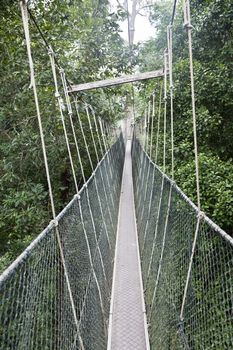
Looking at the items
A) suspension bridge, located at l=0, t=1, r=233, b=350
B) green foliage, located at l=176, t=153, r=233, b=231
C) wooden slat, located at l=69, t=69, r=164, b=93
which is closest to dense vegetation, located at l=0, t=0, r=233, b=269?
green foliage, located at l=176, t=153, r=233, b=231

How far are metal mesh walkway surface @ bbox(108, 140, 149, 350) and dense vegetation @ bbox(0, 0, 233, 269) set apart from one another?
749 millimetres

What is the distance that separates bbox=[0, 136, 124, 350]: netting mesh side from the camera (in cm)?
89

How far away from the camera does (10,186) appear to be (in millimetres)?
3641

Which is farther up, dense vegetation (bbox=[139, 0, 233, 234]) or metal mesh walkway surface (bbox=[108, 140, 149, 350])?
dense vegetation (bbox=[139, 0, 233, 234])

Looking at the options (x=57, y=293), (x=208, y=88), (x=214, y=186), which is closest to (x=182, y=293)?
(x=57, y=293)

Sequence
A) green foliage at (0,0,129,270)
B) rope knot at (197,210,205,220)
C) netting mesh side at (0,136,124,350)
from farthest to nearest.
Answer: green foliage at (0,0,129,270) → rope knot at (197,210,205,220) → netting mesh side at (0,136,124,350)

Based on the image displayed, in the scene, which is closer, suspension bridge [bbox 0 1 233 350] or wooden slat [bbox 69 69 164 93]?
suspension bridge [bbox 0 1 233 350]

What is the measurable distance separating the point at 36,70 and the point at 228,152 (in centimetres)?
242

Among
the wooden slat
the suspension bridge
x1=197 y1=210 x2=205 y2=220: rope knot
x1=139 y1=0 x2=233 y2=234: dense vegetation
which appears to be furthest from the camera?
x1=139 y1=0 x2=233 y2=234: dense vegetation

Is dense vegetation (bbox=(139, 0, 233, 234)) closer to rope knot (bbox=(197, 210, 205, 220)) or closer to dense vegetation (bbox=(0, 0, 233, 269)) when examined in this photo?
dense vegetation (bbox=(0, 0, 233, 269))

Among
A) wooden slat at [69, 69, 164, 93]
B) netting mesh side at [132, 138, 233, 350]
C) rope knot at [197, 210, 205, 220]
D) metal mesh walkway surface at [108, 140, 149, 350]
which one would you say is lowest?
metal mesh walkway surface at [108, 140, 149, 350]

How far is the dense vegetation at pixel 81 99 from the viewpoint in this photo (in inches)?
115

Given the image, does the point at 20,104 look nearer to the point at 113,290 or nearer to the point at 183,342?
the point at 113,290

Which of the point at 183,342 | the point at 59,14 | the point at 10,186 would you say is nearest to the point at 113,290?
the point at 183,342
